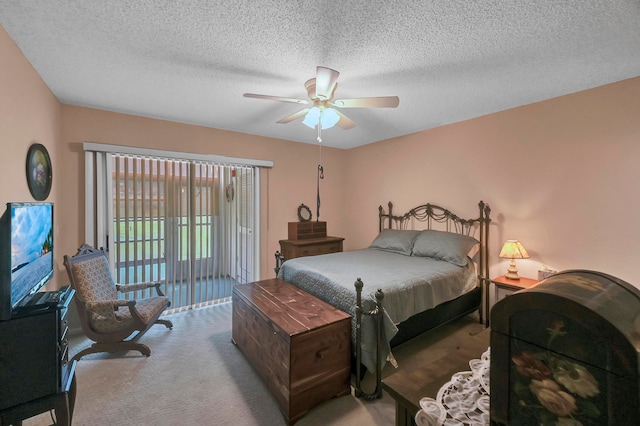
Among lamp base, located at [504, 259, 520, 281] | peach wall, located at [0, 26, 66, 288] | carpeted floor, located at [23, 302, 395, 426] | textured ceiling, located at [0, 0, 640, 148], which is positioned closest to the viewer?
textured ceiling, located at [0, 0, 640, 148]

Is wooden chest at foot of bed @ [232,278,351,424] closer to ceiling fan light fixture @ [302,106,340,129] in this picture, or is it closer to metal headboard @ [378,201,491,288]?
ceiling fan light fixture @ [302,106,340,129]

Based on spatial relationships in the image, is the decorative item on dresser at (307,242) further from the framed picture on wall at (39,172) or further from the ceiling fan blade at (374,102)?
the framed picture on wall at (39,172)

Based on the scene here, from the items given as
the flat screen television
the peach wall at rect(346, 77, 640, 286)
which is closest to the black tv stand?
the flat screen television

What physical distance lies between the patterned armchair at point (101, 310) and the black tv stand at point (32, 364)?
3.79 ft

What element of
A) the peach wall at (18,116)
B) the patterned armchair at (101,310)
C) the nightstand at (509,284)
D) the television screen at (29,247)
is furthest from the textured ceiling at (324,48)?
the nightstand at (509,284)

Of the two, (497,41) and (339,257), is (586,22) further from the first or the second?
(339,257)

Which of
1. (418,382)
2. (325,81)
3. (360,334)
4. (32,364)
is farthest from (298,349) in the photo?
(325,81)

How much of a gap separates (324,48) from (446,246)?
255 centimetres

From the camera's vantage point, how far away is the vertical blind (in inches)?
125

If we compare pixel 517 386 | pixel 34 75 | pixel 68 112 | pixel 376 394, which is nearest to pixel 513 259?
pixel 376 394

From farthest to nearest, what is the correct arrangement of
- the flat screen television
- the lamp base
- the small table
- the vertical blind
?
the vertical blind, the lamp base, the flat screen television, the small table

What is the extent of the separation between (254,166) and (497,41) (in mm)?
3237

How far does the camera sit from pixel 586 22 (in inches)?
61.9

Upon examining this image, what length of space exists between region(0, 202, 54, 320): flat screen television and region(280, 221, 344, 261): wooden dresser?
8.79ft
